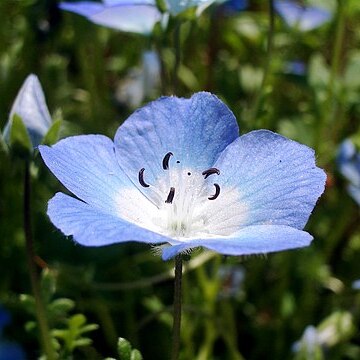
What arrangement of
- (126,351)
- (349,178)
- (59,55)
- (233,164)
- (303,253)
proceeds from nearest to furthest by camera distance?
(126,351)
(233,164)
(349,178)
(303,253)
(59,55)

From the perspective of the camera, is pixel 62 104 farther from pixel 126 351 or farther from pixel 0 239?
pixel 126 351

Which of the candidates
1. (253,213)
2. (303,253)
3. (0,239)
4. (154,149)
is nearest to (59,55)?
(0,239)

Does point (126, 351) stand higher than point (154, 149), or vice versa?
point (154, 149)

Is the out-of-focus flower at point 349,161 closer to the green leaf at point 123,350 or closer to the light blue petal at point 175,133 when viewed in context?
the light blue petal at point 175,133

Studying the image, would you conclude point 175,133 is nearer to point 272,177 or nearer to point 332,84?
point 272,177

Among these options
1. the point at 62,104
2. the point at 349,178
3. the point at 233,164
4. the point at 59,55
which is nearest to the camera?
the point at 233,164

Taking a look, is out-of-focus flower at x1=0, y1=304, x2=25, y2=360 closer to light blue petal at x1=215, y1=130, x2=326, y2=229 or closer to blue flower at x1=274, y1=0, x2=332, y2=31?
light blue petal at x1=215, y1=130, x2=326, y2=229

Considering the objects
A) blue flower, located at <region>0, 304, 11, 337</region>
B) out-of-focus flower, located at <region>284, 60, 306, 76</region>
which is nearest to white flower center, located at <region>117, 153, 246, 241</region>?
blue flower, located at <region>0, 304, 11, 337</region>

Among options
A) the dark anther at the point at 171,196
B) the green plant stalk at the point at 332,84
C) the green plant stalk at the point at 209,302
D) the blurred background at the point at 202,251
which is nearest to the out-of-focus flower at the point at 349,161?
the blurred background at the point at 202,251
